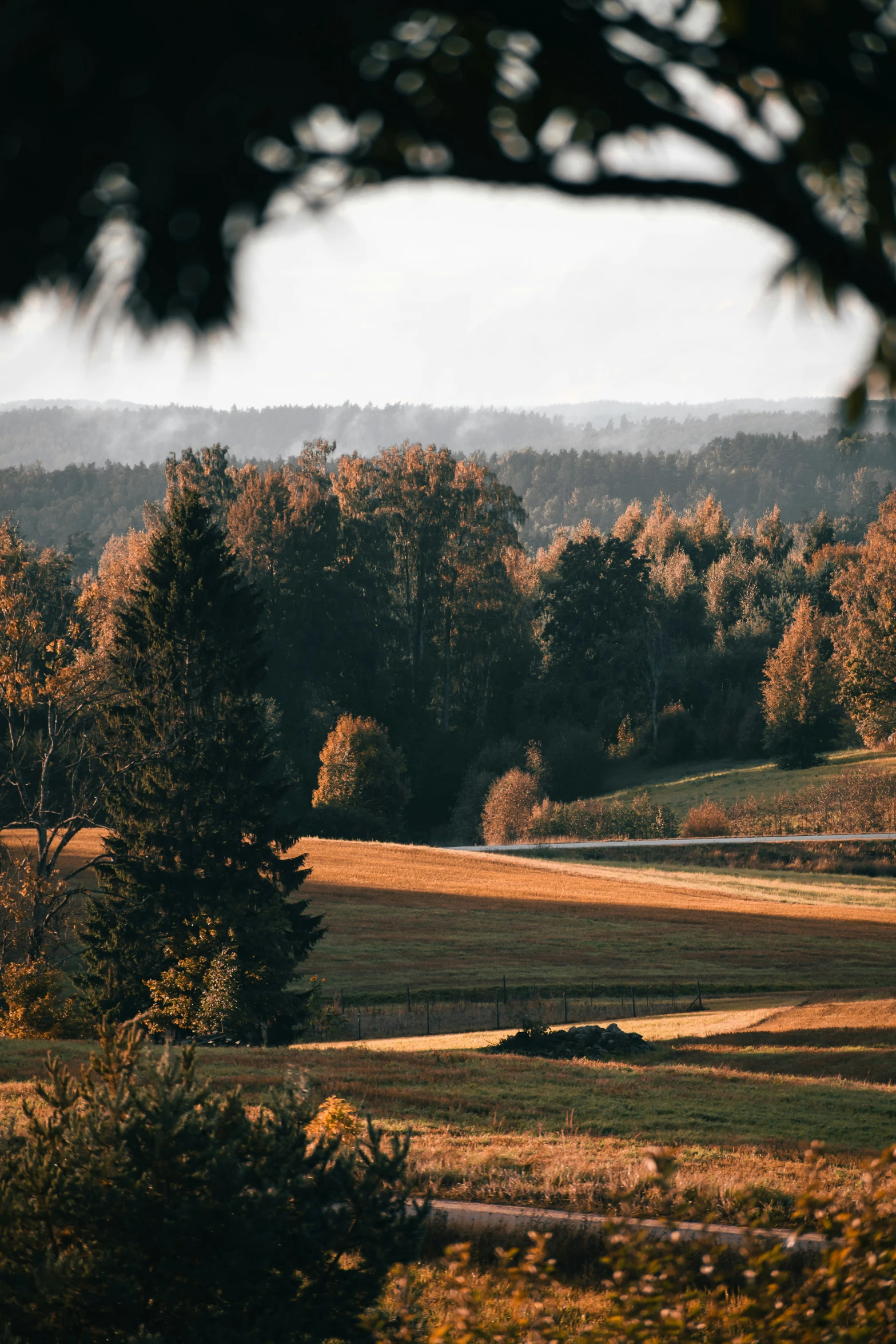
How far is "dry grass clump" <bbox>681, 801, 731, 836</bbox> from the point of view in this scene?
55.1 metres

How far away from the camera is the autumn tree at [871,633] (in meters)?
56.5

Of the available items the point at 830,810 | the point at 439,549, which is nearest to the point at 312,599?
the point at 439,549

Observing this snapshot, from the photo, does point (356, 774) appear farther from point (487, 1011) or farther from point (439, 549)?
point (487, 1011)

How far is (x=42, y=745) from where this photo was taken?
1136 inches

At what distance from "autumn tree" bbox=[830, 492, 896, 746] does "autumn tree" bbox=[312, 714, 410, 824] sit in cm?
2423

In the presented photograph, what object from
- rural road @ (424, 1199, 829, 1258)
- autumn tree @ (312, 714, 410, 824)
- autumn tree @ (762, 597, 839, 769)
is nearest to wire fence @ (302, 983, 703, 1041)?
rural road @ (424, 1199, 829, 1258)

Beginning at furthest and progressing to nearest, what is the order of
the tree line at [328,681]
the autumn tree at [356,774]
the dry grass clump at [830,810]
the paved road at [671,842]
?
the autumn tree at [356,774] < the dry grass clump at [830,810] < the paved road at [671,842] < the tree line at [328,681]

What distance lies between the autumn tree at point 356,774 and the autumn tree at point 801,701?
23.0 metres

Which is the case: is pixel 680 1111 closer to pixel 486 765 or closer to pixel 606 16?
pixel 606 16

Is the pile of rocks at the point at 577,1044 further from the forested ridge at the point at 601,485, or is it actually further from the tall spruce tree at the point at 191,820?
the forested ridge at the point at 601,485

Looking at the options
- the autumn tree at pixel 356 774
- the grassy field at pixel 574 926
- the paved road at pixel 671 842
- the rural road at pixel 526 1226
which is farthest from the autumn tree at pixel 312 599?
the rural road at pixel 526 1226

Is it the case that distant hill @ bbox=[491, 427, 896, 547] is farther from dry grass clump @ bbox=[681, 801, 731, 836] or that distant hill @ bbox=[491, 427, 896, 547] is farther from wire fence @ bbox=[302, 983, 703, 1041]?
wire fence @ bbox=[302, 983, 703, 1041]

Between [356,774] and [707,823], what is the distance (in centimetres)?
1752

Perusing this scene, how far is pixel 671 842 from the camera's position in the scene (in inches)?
2066
